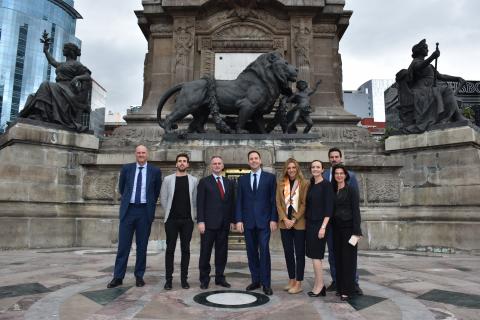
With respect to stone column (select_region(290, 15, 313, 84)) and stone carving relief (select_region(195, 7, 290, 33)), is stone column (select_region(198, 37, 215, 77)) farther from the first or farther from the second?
stone column (select_region(290, 15, 313, 84))

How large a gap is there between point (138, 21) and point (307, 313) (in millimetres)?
15899

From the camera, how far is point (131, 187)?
5.44 meters

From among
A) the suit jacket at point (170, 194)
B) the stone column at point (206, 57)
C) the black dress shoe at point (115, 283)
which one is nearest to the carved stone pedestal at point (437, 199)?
the suit jacket at point (170, 194)

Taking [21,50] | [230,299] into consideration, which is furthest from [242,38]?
[21,50]

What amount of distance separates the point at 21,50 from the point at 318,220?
365 ft

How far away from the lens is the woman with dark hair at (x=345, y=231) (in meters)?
4.48

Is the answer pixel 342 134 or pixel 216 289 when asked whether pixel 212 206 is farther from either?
pixel 342 134

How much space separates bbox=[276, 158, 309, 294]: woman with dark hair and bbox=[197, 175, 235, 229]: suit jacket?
771mm

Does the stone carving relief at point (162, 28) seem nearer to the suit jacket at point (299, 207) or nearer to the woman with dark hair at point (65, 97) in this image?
the woman with dark hair at point (65, 97)

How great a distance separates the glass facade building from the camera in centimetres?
9388

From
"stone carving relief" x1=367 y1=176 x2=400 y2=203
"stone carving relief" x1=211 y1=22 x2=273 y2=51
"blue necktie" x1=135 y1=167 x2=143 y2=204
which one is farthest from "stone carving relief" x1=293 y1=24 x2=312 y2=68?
"blue necktie" x1=135 y1=167 x2=143 y2=204

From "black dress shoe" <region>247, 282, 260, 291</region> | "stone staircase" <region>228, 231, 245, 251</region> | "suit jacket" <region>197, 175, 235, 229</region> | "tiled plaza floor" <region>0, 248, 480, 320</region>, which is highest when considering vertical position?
"suit jacket" <region>197, 175, 235, 229</region>

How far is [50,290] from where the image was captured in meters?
4.67

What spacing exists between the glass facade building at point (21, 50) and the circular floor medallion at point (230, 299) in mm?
102616
